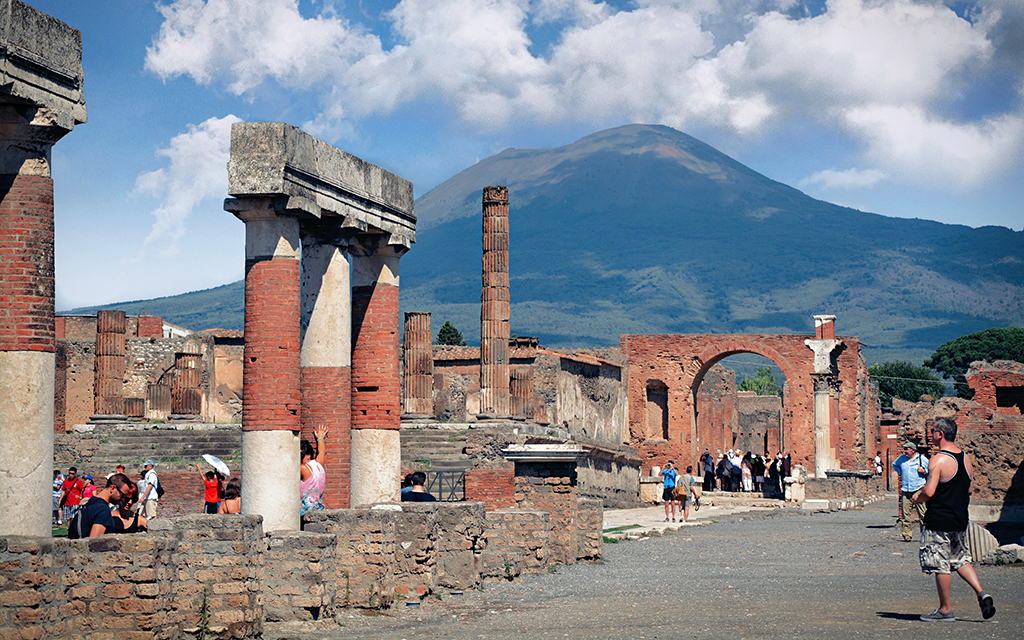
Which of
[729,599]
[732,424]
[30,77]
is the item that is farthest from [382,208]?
[732,424]

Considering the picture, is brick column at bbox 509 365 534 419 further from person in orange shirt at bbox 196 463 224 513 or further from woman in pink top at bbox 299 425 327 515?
woman in pink top at bbox 299 425 327 515

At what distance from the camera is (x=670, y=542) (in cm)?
1975

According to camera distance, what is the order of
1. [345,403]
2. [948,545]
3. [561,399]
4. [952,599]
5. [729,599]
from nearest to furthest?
[948,545], [952,599], [729,599], [345,403], [561,399]

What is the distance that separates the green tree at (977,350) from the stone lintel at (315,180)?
86918mm

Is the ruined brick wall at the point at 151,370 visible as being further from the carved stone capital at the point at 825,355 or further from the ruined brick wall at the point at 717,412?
the carved stone capital at the point at 825,355

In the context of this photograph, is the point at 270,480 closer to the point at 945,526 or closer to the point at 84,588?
the point at 84,588

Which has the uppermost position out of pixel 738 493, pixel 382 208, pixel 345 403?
pixel 382 208

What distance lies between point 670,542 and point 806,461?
22008mm

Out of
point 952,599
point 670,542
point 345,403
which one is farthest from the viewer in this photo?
point 670,542

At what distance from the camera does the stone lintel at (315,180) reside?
10.3 m

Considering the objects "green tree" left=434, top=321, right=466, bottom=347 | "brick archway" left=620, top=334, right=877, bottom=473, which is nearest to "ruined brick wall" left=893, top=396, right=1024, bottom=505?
"brick archway" left=620, top=334, right=877, bottom=473

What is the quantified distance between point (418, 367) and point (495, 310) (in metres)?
3.21

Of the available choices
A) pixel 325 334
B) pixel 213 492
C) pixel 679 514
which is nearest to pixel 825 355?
pixel 679 514

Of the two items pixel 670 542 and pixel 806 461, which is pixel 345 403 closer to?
pixel 670 542
